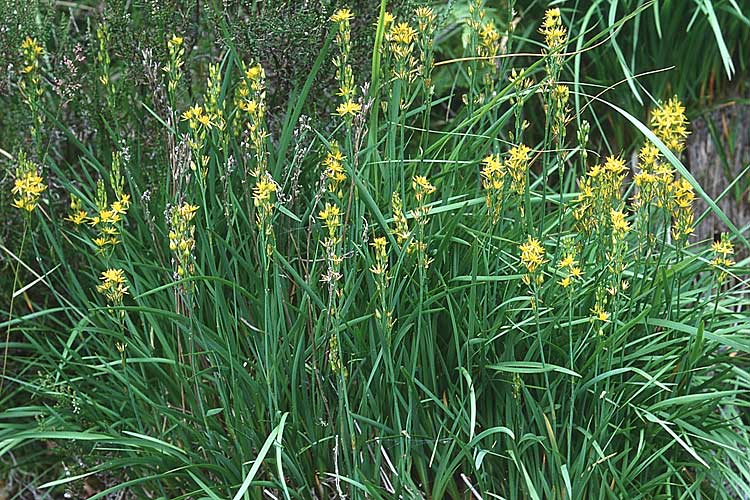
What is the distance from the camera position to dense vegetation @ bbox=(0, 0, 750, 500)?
1762 millimetres

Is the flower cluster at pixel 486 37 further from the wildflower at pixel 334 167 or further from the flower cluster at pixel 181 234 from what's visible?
the flower cluster at pixel 181 234

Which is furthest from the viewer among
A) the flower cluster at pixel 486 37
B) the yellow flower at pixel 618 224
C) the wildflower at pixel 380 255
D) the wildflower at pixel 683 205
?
the flower cluster at pixel 486 37

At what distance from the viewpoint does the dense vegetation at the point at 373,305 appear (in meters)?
1.76

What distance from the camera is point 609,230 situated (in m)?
1.96

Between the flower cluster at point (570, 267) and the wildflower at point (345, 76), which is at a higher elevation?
the wildflower at point (345, 76)

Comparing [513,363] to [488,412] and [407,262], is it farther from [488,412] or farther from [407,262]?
[407,262]

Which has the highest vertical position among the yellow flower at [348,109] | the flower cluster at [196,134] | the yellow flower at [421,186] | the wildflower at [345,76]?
the wildflower at [345,76]

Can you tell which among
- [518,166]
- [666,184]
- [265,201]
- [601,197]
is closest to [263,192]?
[265,201]

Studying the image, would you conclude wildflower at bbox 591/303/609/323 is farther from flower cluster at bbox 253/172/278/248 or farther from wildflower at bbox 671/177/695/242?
flower cluster at bbox 253/172/278/248

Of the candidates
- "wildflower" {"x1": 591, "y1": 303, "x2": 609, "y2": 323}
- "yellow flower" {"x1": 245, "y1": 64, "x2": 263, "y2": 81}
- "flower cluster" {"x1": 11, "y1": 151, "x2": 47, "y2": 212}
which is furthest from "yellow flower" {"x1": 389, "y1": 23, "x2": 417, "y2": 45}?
"flower cluster" {"x1": 11, "y1": 151, "x2": 47, "y2": 212}

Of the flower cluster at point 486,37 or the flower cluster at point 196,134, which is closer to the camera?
the flower cluster at point 196,134

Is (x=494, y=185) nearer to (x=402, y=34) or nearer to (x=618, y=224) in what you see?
(x=618, y=224)

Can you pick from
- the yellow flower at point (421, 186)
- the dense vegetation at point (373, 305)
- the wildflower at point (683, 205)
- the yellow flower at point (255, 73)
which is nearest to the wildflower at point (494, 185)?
the dense vegetation at point (373, 305)

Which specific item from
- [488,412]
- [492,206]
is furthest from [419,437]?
[492,206]
